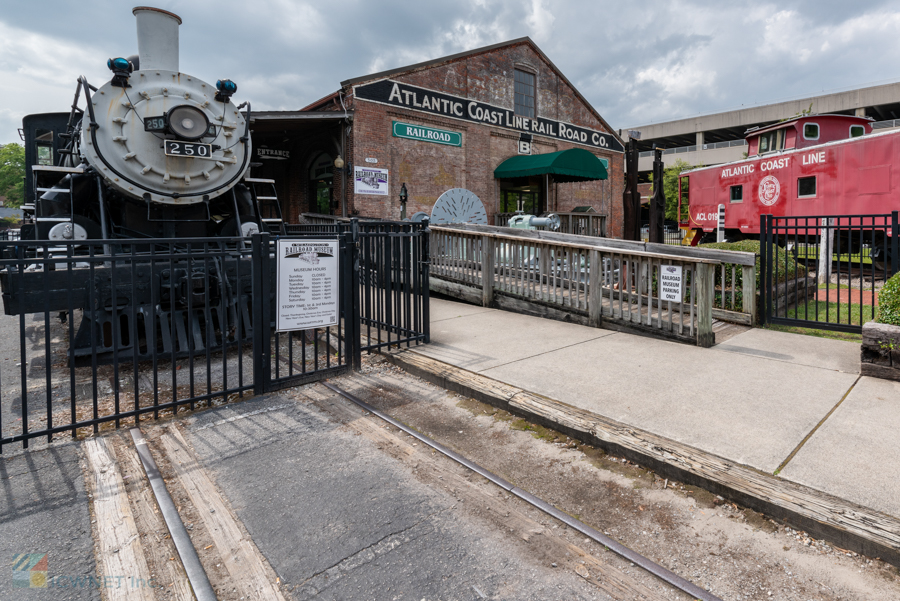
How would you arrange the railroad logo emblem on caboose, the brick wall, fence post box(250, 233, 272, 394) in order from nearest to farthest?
1. fence post box(250, 233, 272, 394)
2. the railroad logo emblem on caboose
3. the brick wall

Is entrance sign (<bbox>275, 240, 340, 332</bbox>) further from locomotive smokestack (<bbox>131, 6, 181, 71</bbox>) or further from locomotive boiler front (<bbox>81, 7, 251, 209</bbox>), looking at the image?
locomotive smokestack (<bbox>131, 6, 181, 71</bbox>)

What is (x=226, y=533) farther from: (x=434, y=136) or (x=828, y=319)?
(x=434, y=136)

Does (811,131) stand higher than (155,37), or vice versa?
(811,131)

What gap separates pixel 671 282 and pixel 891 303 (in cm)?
206

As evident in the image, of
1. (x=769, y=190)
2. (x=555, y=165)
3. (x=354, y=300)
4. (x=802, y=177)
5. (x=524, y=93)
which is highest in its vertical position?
(x=524, y=93)

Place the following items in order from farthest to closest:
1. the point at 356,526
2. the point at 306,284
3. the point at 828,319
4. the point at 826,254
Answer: the point at 826,254, the point at 828,319, the point at 306,284, the point at 356,526

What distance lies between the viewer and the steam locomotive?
5.77 metres

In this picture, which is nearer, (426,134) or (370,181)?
(370,181)

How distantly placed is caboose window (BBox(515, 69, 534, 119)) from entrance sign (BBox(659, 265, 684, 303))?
51.5 feet

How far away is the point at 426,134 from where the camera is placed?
17250 mm

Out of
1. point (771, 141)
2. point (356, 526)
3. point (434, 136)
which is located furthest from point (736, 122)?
point (356, 526)

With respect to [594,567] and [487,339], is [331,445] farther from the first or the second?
[487,339]

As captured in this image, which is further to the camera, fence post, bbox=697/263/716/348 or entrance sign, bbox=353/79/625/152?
entrance sign, bbox=353/79/625/152

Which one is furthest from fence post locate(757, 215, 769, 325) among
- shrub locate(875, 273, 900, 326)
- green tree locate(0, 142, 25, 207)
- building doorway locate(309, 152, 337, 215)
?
green tree locate(0, 142, 25, 207)
